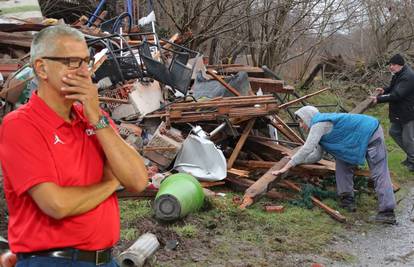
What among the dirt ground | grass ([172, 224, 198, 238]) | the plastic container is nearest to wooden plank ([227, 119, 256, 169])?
the dirt ground

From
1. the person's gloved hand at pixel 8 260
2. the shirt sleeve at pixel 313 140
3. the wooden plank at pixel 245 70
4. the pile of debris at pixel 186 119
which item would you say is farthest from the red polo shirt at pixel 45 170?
the wooden plank at pixel 245 70

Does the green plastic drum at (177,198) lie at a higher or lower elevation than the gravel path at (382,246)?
higher

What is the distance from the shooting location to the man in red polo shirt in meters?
2.31

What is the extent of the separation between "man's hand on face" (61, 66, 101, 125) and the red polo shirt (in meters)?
0.13

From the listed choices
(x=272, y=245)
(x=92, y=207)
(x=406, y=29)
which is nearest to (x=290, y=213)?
(x=272, y=245)

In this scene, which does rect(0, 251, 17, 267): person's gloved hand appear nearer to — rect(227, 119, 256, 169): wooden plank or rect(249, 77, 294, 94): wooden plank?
rect(227, 119, 256, 169): wooden plank

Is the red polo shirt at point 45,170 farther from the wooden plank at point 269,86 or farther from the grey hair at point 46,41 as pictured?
the wooden plank at point 269,86

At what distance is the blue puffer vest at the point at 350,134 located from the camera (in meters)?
6.89

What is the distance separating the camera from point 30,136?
91.3 inches

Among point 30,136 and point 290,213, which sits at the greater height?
point 30,136

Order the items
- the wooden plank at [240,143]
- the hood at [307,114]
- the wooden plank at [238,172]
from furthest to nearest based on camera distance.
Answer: the wooden plank at [240,143] < the wooden plank at [238,172] < the hood at [307,114]

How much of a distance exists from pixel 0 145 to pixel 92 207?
1.56ft

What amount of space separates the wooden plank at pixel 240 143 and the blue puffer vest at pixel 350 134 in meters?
1.40

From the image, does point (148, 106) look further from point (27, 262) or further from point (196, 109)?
point (27, 262)
